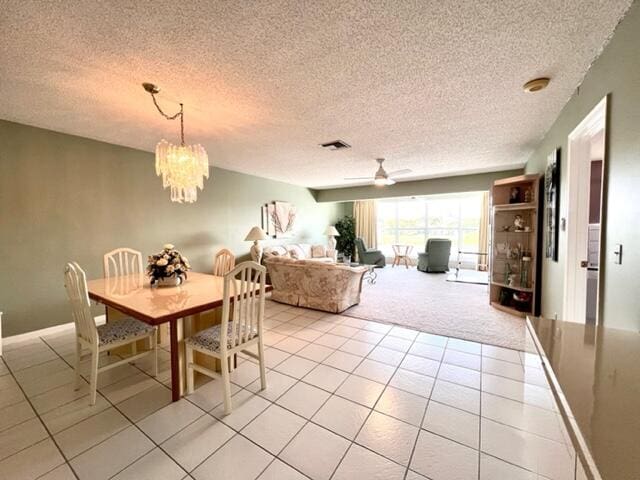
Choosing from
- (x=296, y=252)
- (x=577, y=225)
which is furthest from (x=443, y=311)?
(x=296, y=252)

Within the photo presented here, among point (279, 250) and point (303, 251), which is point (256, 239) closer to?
point (279, 250)

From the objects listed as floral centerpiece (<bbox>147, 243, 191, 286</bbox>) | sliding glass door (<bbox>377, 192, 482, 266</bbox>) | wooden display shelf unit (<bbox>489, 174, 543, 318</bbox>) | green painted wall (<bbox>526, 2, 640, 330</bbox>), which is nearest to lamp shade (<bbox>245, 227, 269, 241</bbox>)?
floral centerpiece (<bbox>147, 243, 191, 286</bbox>)

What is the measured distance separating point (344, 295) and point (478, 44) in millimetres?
3096

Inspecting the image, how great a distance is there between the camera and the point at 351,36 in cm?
152

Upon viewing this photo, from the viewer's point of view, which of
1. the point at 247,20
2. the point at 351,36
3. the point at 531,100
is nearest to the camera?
the point at 247,20

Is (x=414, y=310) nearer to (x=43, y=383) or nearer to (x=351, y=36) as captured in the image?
(x=351, y=36)

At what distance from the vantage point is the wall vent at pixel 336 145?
342 centimetres

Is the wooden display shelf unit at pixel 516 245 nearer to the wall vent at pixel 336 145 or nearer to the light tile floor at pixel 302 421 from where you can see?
the light tile floor at pixel 302 421

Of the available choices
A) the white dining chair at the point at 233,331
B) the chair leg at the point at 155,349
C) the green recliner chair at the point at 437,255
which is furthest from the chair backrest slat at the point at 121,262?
the green recliner chair at the point at 437,255

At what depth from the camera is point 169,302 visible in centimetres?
197

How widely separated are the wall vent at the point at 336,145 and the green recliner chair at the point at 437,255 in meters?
4.54

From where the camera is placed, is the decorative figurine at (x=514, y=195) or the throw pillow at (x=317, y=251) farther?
the throw pillow at (x=317, y=251)

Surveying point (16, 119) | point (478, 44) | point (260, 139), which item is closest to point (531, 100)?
point (478, 44)

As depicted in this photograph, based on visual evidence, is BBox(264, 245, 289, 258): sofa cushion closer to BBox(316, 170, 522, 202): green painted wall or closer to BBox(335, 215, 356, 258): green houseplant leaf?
BBox(316, 170, 522, 202): green painted wall
